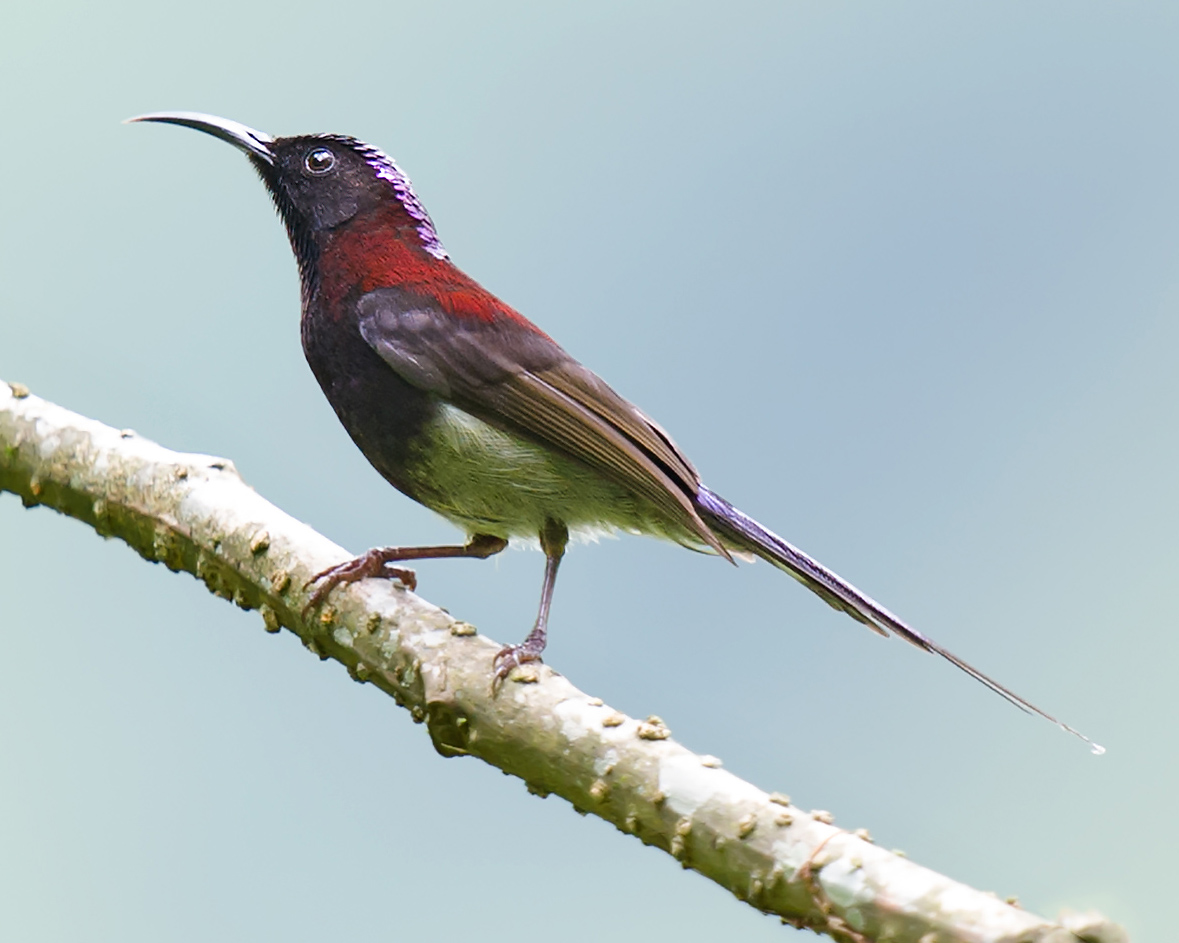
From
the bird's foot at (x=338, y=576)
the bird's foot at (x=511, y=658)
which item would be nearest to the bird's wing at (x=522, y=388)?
the bird's foot at (x=338, y=576)

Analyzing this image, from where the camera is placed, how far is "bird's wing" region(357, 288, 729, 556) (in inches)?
134

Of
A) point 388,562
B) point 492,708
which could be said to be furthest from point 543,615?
point 492,708

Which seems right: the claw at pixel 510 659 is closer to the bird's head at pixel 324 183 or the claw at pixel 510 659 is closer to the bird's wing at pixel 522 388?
the bird's wing at pixel 522 388

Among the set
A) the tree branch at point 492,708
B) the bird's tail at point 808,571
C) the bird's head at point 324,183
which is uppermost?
the bird's head at point 324,183

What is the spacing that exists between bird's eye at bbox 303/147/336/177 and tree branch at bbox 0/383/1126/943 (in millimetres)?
1093

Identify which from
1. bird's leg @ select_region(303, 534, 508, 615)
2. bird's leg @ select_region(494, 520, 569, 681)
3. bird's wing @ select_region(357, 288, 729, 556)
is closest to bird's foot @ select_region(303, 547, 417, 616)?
bird's leg @ select_region(303, 534, 508, 615)

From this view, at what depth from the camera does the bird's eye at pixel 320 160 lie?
397 centimetres

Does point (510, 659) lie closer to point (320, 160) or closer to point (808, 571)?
point (808, 571)

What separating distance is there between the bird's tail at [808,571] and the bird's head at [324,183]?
1.23 meters

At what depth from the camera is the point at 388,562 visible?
3465mm

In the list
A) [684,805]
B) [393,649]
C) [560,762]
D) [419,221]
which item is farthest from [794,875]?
[419,221]

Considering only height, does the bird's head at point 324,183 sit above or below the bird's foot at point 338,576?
above

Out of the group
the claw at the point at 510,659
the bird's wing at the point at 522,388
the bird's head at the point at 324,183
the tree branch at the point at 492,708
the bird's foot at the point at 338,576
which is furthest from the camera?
the bird's head at the point at 324,183

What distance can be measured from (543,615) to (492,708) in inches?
29.0
